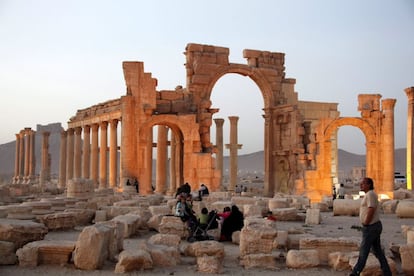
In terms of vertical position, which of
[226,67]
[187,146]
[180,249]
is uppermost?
[226,67]

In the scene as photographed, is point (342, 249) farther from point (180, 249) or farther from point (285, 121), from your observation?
point (285, 121)

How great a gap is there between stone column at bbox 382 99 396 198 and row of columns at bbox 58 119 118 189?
46.2 ft

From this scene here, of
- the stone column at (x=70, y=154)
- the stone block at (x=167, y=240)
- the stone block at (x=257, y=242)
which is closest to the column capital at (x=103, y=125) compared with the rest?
the stone column at (x=70, y=154)

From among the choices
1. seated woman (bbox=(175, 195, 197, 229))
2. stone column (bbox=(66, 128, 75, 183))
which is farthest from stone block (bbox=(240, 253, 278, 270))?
stone column (bbox=(66, 128, 75, 183))

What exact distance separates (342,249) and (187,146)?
60.5ft

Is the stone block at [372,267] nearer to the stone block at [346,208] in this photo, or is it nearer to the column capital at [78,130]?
the stone block at [346,208]

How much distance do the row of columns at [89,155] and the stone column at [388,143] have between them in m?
14.1

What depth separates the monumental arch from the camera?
27.1 metres

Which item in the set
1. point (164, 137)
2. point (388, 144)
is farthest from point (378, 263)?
point (164, 137)

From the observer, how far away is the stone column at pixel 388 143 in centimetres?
2831

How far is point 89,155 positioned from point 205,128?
9.94 m

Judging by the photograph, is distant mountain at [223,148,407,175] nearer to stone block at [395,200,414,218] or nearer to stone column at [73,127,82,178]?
stone column at [73,127,82,178]

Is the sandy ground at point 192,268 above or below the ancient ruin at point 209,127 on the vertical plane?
below

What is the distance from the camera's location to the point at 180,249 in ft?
33.1
